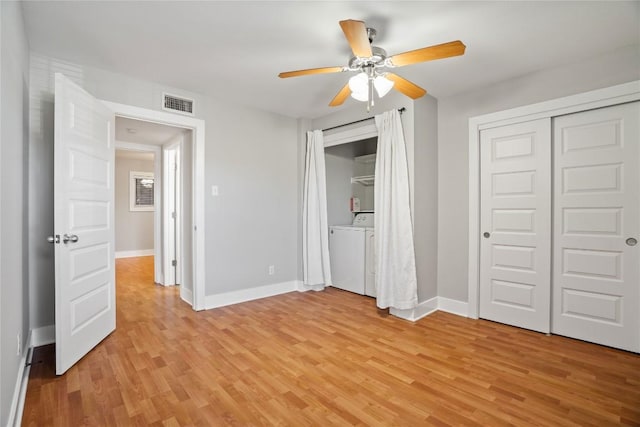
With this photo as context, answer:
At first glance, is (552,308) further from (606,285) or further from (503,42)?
(503,42)

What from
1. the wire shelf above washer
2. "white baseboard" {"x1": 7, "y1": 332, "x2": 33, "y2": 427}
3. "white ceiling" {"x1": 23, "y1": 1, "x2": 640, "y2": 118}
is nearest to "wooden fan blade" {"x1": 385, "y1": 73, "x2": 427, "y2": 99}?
"white ceiling" {"x1": 23, "y1": 1, "x2": 640, "y2": 118}

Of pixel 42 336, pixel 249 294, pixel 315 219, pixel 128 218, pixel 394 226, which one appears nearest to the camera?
pixel 42 336

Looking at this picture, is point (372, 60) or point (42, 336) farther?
point (42, 336)

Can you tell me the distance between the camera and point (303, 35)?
2287 mm

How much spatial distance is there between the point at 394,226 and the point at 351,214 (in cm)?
187

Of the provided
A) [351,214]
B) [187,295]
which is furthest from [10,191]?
[351,214]

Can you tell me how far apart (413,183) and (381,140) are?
0.61 metres

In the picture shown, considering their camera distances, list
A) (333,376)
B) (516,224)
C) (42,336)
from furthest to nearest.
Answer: (516,224), (42,336), (333,376)

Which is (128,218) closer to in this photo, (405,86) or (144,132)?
(144,132)

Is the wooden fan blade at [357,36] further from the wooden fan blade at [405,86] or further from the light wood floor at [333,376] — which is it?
the light wood floor at [333,376]

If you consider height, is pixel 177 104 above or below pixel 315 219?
above

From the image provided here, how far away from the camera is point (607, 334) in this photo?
8.60 ft

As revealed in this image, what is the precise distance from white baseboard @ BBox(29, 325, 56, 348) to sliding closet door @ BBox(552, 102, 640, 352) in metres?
4.46

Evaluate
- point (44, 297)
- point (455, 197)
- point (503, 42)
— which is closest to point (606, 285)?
point (455, 197)
